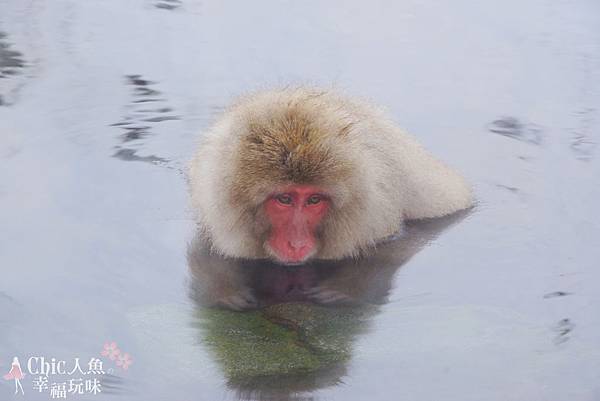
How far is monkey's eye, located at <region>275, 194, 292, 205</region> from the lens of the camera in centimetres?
414

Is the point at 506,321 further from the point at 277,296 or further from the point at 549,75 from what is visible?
the point at 549,75

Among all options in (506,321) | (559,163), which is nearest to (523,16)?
(559,163)

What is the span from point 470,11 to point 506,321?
4264mm

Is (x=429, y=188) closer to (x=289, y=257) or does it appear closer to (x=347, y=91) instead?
(x=347, y=91)

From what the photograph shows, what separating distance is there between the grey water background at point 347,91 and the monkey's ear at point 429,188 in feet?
0.41

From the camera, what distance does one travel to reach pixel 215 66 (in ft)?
20.6

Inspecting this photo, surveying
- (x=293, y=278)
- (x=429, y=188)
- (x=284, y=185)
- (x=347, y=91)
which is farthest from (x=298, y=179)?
(x=347, y=91)

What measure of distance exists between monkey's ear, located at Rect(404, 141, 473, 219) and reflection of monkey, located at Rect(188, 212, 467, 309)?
26 centimetres

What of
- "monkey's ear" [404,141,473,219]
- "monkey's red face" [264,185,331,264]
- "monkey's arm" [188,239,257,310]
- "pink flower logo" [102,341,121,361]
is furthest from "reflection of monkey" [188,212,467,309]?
"pink flower logo" [102,341,121,361]

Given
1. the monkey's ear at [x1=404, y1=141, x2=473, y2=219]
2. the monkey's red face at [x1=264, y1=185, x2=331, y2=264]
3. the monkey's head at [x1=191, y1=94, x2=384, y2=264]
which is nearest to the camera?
the monkey's head at [x1=191, y1=94, x2=384, y2=264]

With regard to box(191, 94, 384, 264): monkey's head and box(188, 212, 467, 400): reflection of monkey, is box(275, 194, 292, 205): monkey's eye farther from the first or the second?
box(188, 212, 467, 400): reflection of monkey

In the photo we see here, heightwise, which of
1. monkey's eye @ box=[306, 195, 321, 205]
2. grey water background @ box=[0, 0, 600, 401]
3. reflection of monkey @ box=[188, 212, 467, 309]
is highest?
monkey's eye @ box=[306, 195, 321, 205]

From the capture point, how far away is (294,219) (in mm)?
4191

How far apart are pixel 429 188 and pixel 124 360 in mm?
2130
